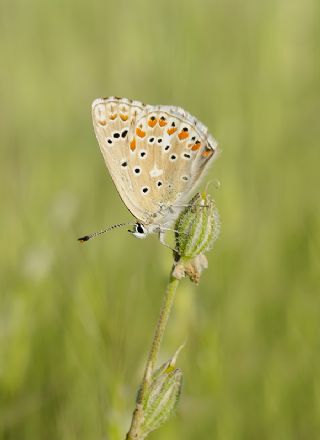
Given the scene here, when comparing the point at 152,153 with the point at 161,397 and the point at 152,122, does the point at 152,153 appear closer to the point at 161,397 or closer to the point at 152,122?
the point at 152,122

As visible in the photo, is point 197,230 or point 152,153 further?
point 152,153

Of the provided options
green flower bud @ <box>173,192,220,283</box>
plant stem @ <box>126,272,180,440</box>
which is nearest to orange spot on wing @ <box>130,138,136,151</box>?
green flower bud @ <box>173,192,220,283</box>

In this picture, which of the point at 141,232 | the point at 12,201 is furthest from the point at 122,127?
the point at 12,201

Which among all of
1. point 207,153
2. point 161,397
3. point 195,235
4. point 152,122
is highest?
point 152,122

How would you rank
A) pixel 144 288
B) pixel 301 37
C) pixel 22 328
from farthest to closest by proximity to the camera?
pixel 301 37, pixel 144 288, pixel 22 328

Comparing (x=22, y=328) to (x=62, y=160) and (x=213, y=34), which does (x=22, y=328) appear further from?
(x=213, y=34)

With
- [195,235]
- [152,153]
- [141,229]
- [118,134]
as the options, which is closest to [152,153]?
[152,153]

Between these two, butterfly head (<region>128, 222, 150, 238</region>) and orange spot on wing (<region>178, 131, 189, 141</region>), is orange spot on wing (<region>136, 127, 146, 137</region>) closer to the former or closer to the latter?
orange spot on wing (<region>178, 131, 189, 141</region>)
